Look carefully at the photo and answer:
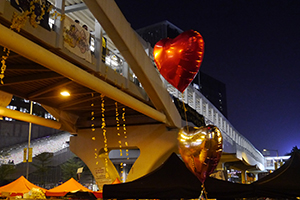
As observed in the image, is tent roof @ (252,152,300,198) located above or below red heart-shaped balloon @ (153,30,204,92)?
below

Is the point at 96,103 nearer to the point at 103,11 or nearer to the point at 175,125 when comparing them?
the point at 175,125

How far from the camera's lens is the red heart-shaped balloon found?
28.3 feet

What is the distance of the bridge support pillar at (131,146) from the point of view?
17.7 meters

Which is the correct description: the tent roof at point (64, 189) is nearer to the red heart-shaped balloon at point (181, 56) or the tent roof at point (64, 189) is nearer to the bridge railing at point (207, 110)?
the red heart-shaped balloon at point (181, 56)

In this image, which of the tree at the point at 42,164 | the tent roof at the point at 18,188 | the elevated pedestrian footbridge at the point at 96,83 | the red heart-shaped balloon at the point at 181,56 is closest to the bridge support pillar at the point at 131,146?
the elevated pedestrian footbridge at the point at 96,83

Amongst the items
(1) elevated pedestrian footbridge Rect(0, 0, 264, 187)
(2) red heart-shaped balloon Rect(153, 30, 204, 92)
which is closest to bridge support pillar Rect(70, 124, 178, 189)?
(1) elevated pedestrian footbridge Rect(0, 0, 264, 187)

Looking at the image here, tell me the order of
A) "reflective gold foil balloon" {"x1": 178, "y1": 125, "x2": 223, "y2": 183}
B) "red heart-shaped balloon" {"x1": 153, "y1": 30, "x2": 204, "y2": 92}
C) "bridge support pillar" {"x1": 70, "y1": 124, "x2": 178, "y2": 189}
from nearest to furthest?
"reflective gold foil balloon" {"x1": 178, "y1": 125, "x2": 223, "y2": 183}
"red heart-shaped balloon" {"x1": 153, "y1": 30, "x2": 204, "y2": 92}
"bridge support pillar" {"x1": 70, "y1": 124, "x2": 178, "y2": 189}

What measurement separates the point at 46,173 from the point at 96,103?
26.8 meters

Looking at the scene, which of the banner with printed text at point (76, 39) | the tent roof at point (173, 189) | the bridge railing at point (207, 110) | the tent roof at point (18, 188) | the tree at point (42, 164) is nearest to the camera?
the tent roof at point (173, 189)

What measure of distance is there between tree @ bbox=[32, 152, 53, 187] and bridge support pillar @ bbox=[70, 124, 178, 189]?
1960 cm

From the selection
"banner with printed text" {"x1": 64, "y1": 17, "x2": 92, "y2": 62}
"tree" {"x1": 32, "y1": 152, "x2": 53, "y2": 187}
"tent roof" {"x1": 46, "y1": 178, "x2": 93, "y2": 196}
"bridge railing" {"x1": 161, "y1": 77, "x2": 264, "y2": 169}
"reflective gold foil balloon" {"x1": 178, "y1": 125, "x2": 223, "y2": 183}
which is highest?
"bridge railing" {"x1": 161, "y1": 77, "x2": 264, "y2": 169}

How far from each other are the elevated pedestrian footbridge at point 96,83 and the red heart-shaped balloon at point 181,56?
0.62m

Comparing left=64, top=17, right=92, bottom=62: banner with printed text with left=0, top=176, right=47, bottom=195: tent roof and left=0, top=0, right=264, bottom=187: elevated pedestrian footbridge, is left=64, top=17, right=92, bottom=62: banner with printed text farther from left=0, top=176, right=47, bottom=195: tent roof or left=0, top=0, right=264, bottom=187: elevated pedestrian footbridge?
left=0, top=176, right=47, bottom=195: tent roof

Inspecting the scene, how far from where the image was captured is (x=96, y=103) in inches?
623
